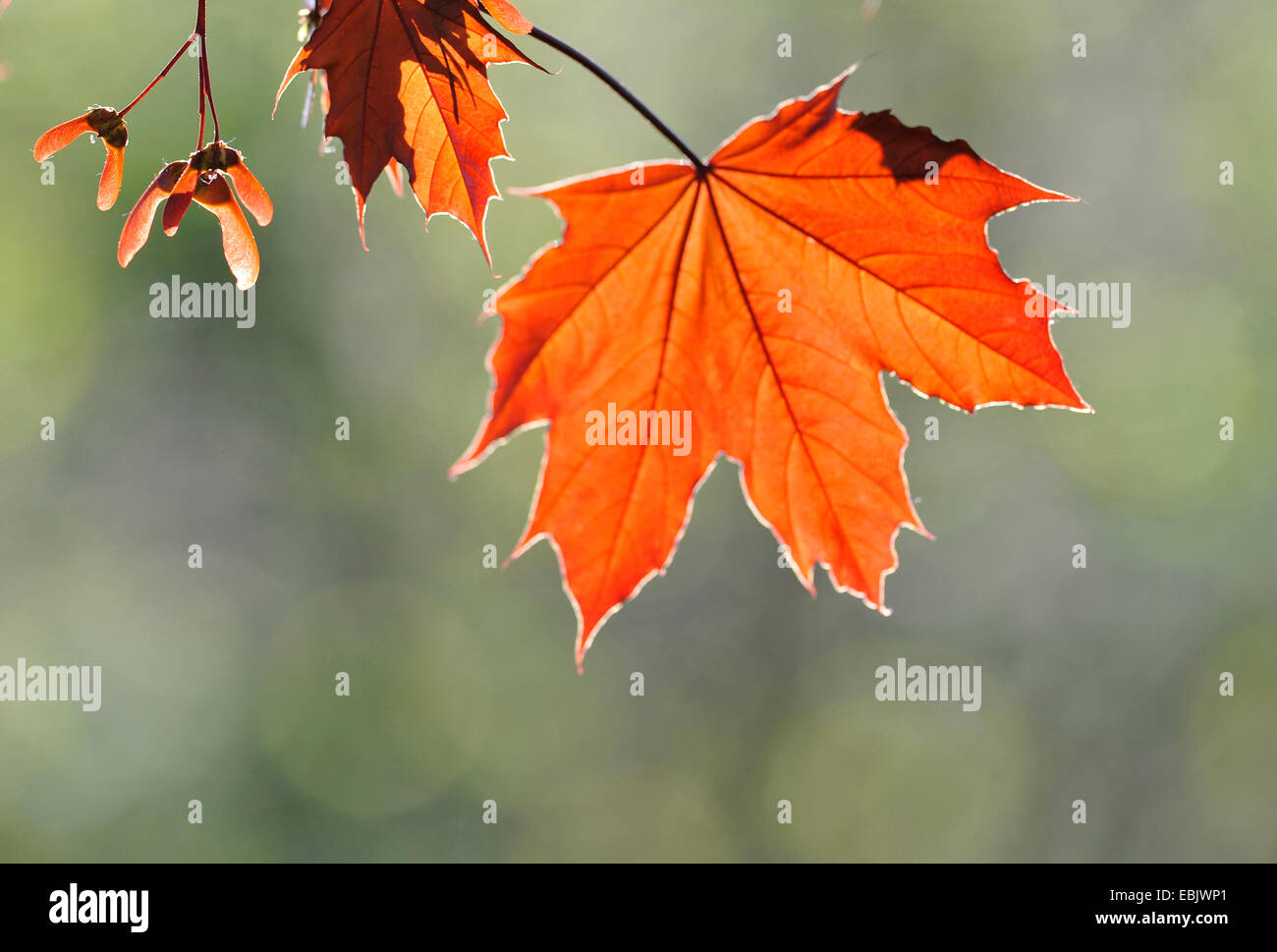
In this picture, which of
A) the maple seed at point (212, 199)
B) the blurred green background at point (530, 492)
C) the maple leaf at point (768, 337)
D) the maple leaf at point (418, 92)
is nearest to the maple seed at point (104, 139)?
the maple seed at point (212, 199)

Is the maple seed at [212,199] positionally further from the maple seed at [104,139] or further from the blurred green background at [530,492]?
the blurred green background at [530,492]

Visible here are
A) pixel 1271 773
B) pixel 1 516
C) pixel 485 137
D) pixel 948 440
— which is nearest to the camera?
pixel 485 137

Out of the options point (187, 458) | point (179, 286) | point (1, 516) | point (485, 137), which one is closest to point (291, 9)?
point (179, 286)

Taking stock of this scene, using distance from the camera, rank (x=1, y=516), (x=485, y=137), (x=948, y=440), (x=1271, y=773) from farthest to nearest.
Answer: (x=1271, y=773)
(x=948, y=440)
(x=1, y=516)
(x=485, y=137)

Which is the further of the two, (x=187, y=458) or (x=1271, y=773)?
(x=1271, y=773)

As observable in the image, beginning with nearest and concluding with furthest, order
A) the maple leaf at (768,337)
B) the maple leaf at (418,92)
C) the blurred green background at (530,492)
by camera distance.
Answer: the maple leaf at (418,92) < the maple leaf at (768,337) < the blurred green background at (530,492)

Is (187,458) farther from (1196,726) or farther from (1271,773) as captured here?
(1271,773)
